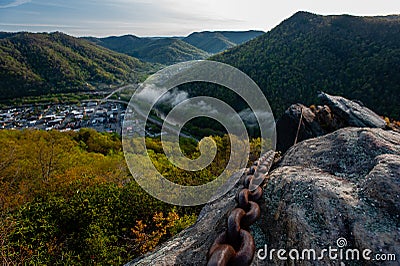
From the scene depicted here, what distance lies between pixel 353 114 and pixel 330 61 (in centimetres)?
5190

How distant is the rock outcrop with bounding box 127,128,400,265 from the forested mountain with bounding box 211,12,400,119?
4019 cm

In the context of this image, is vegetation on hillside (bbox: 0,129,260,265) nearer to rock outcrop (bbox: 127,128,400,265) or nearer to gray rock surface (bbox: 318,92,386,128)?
rock outcrop (bbox: 127,128,400,265)

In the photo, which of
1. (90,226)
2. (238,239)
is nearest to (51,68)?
(90,226)

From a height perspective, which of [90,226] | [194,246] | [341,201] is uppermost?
[341,201]

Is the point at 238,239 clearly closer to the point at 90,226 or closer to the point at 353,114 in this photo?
the point at 90,226

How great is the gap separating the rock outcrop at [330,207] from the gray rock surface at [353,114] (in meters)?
8.68

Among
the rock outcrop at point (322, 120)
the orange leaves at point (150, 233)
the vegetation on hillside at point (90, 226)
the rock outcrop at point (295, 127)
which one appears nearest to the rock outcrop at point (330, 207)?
the orange leaves at point (150, 233)

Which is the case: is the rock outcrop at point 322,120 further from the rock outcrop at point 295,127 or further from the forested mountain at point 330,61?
the forested mountain at point 330,61

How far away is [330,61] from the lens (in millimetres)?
54719

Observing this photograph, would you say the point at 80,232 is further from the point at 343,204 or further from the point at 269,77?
the point at 269,77

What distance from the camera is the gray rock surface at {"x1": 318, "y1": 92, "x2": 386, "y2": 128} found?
10.3 meters

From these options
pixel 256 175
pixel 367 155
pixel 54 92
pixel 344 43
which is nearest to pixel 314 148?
pixel 367 155

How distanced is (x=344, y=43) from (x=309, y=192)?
223 ft

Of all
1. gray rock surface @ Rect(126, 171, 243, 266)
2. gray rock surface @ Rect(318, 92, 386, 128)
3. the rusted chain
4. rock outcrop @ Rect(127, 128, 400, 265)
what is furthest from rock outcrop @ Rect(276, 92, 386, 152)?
the rusted chain
